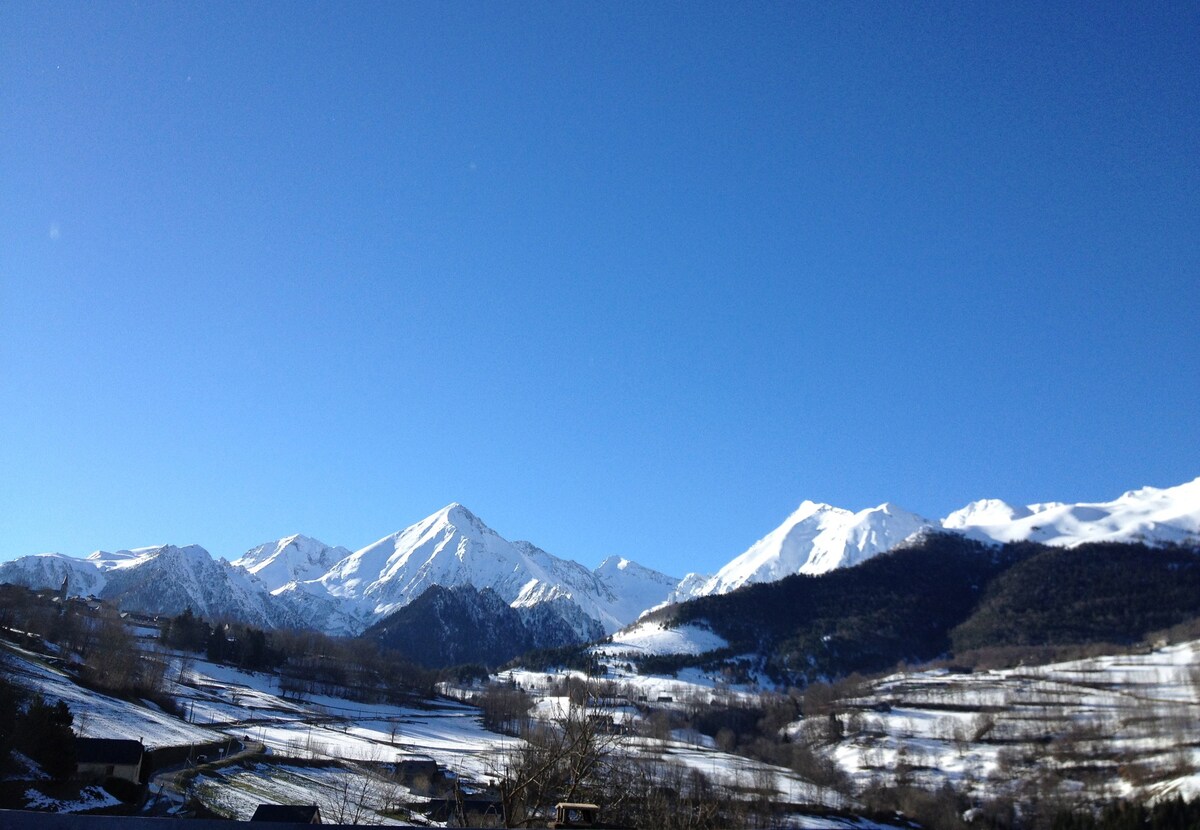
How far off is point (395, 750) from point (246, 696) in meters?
35.3

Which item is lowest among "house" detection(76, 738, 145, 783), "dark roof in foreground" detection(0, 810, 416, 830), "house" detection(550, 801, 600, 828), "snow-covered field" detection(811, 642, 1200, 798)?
"snow-covered field" detection(811, 642, 1200, 798)

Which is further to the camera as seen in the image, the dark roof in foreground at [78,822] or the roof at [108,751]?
the roof at [108,751]

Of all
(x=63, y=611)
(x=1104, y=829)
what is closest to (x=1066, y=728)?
(x=1104, y=829)

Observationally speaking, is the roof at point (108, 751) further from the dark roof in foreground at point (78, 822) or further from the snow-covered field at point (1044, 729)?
the snow-covered field at point (1044, 729)

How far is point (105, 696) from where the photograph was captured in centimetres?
8000

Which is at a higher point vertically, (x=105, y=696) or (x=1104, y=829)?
(x=105, y=696)

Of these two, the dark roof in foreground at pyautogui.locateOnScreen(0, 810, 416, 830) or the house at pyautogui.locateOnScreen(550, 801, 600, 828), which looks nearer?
the dark roof in foreground at pyautogui.locateOnScreen(0, 810, 416, 830)

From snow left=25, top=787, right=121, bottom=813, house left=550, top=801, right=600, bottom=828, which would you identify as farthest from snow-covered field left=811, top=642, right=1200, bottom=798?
house left=550, top=801, right=600, bottom=828

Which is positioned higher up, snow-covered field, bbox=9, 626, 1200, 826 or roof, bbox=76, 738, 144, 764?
roof, bbox=76, 738, 144, 764

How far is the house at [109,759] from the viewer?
153 ft

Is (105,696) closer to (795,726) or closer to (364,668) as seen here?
(364,668)

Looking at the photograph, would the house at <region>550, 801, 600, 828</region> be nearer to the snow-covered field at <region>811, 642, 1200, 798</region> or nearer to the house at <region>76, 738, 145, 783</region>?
the house at <region>76, 738, 145, 783</region>

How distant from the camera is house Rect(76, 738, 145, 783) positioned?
46750 millimetres

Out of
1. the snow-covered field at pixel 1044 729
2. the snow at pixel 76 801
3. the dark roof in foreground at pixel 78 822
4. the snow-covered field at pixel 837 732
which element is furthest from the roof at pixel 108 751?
the snow-covered field at pixel 1044 729
